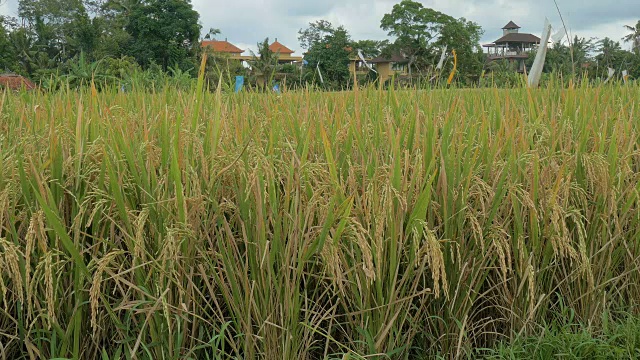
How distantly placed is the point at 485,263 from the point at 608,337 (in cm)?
58

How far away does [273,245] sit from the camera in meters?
1.69

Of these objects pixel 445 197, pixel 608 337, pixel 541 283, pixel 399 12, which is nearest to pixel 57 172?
pixel 445 197

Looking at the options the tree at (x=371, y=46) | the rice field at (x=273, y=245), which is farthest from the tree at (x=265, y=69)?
the tree at (x=371, y=46)

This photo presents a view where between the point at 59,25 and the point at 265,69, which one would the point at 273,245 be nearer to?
the point at 265,69

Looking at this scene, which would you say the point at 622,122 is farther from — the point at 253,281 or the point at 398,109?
the point at 253,281

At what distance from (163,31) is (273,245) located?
5585cm

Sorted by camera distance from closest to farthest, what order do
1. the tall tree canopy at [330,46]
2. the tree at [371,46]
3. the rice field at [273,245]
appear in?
the rice field at [273,245], the tall tree canopy at [330,46], the tree at [371,46]

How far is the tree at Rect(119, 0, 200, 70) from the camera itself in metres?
54.2

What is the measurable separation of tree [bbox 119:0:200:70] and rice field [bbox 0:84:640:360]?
53927mm

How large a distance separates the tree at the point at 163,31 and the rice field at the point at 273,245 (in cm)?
5393

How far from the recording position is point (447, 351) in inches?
78.7

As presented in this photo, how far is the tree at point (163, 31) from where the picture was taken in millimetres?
54250

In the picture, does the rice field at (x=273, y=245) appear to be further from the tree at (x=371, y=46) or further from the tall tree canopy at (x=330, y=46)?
the tree at (x=371, y=46)

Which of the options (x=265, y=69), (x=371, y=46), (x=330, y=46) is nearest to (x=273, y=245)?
(x=265, y=69)
